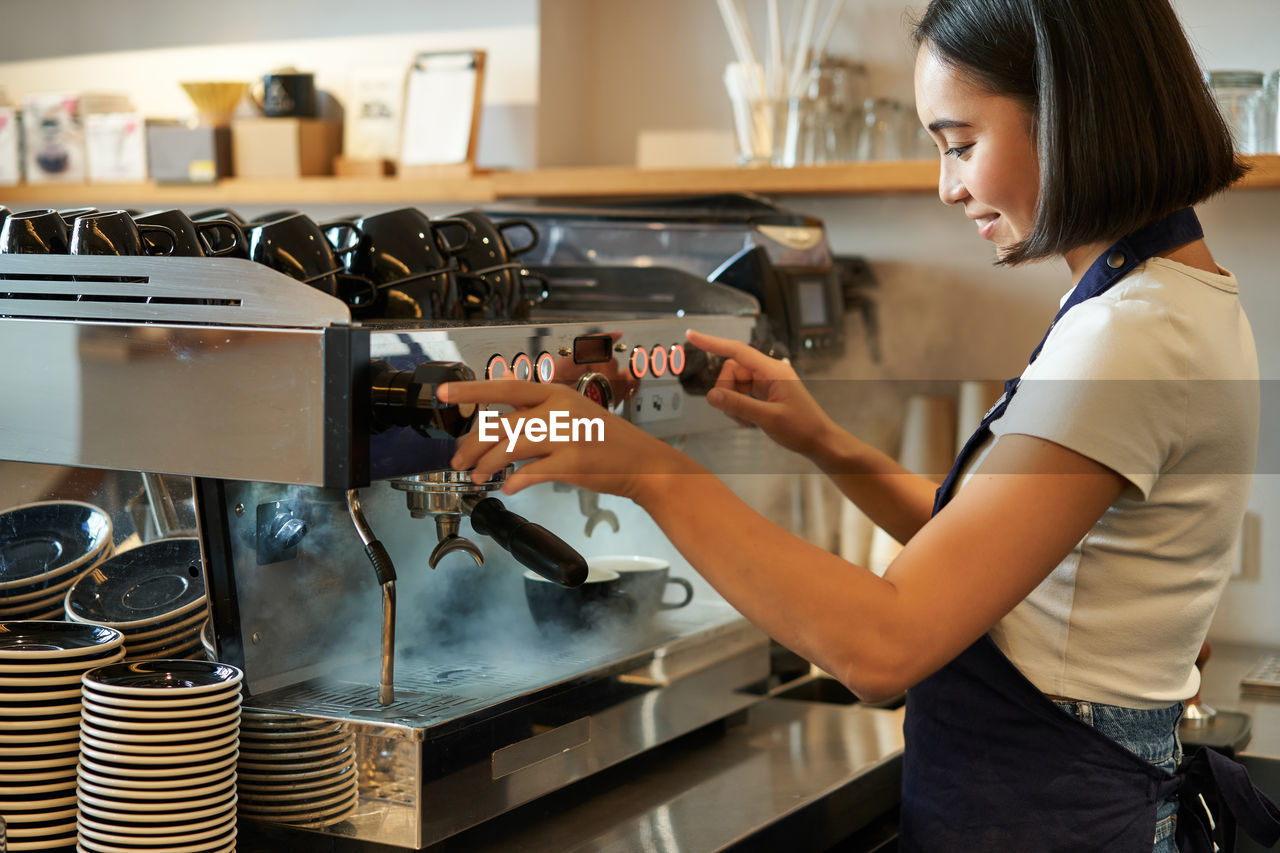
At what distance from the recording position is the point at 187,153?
2348 millimetres

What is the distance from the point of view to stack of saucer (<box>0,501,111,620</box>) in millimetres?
1031

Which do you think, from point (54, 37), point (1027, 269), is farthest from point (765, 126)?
point (54, 37)

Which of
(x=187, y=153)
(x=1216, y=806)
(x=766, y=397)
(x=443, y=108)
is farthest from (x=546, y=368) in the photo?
(x=187, y=153)

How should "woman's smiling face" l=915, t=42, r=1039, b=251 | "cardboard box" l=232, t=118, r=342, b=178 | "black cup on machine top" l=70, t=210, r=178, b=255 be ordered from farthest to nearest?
"cardboard box" l=232, t=118, r=342, b=178, "black cup on machine top" l=70, t=210, r=178, b=255, "woman's smiling face" l=915, t=42, r=1039, b=251

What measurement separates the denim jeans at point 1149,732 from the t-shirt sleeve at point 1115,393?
188mm

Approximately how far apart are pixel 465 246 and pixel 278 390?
489mm

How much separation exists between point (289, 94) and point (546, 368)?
1.54 meters

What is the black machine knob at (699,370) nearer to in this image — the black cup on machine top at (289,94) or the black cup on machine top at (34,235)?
the black cup on machine top at (34,235)

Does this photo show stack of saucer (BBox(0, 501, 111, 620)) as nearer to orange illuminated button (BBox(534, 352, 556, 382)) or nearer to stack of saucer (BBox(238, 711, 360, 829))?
stack of saucer (BBox(238, 711, 360, 829))

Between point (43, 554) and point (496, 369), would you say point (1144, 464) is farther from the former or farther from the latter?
point (43, 554)

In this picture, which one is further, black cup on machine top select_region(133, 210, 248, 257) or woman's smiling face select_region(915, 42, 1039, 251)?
black cup on machine top select_region(133, 210, 248, 257)

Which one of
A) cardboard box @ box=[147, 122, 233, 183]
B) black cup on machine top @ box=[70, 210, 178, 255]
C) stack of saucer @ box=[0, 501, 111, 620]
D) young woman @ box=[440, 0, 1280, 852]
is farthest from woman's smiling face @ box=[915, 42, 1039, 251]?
cardboard box @ box=[147, 122, 233, 183]

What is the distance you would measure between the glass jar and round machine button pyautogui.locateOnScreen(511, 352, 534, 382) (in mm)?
1163

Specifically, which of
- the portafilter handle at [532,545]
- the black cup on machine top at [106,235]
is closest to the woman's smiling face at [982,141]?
the portafilter handle at [532,545]
